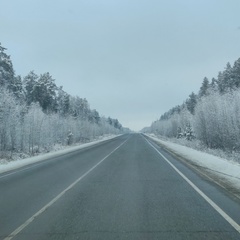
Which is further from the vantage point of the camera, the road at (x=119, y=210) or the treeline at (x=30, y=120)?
the treeline at (x=30, y=120)

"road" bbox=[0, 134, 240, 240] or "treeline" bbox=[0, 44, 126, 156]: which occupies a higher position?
"treeline" bbox=[0, 44, 126, 156]

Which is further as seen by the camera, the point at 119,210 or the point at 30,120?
the point at 30,120

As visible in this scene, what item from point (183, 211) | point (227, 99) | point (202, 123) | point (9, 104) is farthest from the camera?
point (202, 123)

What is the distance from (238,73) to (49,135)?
33000 millimetres

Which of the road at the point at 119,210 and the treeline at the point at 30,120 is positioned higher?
the treeline at the point at 30,120

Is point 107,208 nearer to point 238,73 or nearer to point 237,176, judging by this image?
point 237,176

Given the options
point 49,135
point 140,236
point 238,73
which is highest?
point 238,73

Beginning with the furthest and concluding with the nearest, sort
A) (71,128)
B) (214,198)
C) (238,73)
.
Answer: (71,128), (238,73), (214,198)

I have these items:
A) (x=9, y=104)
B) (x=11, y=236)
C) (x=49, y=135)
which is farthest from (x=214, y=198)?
(x=49, y=135)

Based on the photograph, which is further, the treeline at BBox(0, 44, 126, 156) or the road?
the treeline at BBox(0, 44, 126, 156)

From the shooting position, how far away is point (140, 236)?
20.1ft

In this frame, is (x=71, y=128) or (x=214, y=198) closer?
(x=214, y=198)

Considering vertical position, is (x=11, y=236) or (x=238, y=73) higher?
(x=238, y=73)

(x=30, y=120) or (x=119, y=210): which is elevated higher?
(x=30, y=120)
